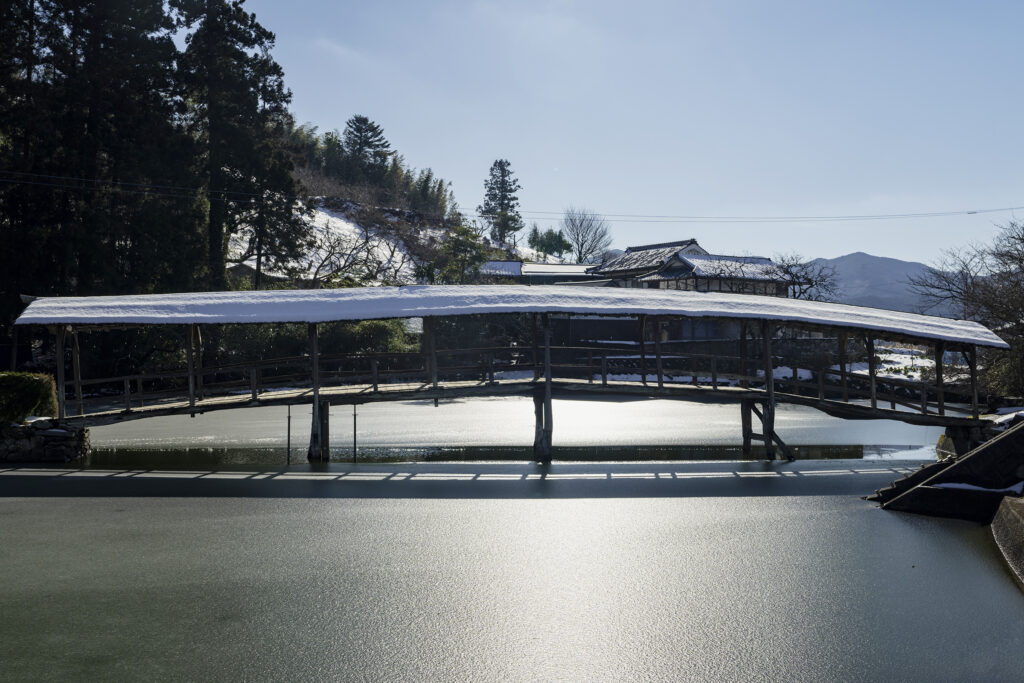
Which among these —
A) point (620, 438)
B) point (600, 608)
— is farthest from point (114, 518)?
point (620, 438)

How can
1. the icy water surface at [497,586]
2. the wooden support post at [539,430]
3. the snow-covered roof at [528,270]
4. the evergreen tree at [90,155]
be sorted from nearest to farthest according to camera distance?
the icy water surface at [497,586], the wooden support post at [539,430], the evergreen tree at [90,155], the snow-covered roof at [528,270]

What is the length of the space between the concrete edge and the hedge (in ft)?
57.4

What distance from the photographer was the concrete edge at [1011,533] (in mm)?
8298

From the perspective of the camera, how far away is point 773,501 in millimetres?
12133

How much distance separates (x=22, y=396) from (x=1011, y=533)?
17582 millimetres

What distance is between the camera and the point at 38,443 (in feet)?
53.6

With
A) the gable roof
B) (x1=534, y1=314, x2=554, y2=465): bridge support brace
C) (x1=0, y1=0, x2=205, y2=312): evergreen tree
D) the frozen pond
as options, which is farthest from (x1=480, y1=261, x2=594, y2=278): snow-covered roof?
(x1=534, y1=314, x2=554, y2=465): bridge support brace

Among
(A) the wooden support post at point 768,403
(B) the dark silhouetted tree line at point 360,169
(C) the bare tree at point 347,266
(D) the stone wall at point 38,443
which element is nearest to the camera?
(D) the stone wall at point 38,443

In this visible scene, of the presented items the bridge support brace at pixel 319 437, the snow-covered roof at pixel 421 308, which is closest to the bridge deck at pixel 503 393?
the bridge support brace at pixel 319 437

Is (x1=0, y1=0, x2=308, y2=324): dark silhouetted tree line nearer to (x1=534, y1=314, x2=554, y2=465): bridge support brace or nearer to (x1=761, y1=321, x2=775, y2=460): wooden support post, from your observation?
(x1=534, y1=314, x2=554, y2=465): bridge support brace

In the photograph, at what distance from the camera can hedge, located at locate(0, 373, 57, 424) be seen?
1633 cm

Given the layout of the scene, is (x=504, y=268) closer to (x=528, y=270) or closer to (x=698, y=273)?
(x=528, y=270)

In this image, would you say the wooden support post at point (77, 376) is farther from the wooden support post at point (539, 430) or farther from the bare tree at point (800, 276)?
the bare tree at point (800, 276)

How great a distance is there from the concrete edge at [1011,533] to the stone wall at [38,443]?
16.5 meters
